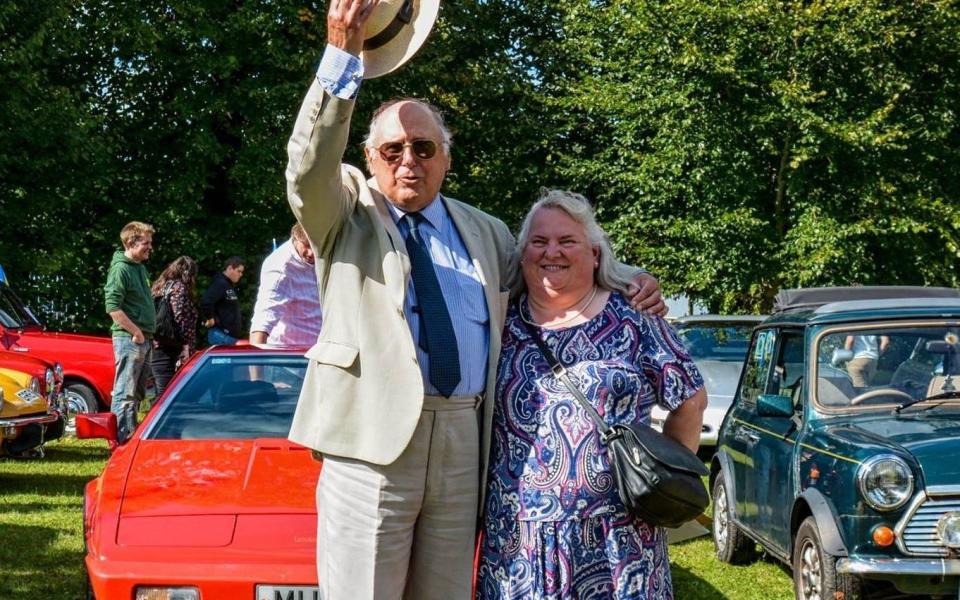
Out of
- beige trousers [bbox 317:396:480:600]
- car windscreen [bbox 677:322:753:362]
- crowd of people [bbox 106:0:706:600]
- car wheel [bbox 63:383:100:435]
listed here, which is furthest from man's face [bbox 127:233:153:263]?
beige trousers [bbox 317:396:480:600]

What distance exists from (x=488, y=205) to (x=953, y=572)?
19326mm

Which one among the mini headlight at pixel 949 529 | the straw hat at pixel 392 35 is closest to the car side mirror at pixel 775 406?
the mini headlight at pixel 949 529

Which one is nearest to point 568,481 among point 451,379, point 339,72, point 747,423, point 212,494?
point 451,379

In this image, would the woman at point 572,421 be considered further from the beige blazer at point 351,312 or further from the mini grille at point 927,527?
the mini grille at point 927,527

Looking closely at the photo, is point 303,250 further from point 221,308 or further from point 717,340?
point 717,340

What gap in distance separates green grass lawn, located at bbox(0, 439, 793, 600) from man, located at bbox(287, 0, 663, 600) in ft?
12.7

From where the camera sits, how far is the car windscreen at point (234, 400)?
5.76m

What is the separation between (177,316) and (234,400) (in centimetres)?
574

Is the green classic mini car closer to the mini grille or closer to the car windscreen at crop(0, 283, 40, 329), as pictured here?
the mini grille

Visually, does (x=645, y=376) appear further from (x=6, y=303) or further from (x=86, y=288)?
(x=86, y=288)

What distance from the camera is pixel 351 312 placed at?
325 centimetres

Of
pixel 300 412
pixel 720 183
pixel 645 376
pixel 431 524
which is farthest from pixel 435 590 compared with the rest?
pixel 720 183

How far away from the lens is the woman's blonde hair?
3570 millimetres

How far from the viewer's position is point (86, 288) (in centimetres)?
2261
